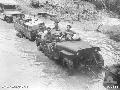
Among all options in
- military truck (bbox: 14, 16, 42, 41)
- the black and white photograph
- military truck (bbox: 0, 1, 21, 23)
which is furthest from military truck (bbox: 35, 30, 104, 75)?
military truck (bbox: 0, 1, 21, 23)

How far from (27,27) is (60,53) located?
7.08 metres

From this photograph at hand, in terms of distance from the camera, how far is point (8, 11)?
1191 inches

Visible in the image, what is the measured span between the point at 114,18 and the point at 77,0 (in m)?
9.51

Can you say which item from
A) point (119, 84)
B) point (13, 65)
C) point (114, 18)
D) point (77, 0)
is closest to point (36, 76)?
point (13, 65)

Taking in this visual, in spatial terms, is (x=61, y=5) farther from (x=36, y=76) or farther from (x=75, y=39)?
(x=36, y=76)

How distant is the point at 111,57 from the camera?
63.5 ft

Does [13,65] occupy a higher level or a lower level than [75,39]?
lower

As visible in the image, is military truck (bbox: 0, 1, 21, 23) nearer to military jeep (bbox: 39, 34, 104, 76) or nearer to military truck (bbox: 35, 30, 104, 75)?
military truck (bbox: 35, 30, 104, 75)

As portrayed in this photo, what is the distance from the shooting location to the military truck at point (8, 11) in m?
28.7

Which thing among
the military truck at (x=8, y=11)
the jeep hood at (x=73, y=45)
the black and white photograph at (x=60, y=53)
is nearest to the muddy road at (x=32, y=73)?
the black and white photograph at (x=60, y=53)

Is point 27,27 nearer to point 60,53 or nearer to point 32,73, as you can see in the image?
point 60,53

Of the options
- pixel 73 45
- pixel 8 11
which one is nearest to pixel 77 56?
pixel 73 45

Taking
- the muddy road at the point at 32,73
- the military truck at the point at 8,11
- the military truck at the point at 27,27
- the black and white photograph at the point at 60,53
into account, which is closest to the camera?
the muddy road at the point at 32,73

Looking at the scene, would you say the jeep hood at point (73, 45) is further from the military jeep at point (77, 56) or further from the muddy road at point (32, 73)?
the muddy road at point (32, 73)
